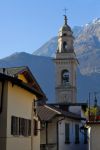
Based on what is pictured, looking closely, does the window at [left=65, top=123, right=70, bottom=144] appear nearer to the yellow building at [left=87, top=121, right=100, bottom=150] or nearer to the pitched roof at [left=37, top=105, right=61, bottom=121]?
the pitched roof at [left=37, top=105, right=61, bottom=121]

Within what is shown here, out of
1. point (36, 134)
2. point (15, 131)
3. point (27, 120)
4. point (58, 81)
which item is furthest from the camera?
point (58, 81)

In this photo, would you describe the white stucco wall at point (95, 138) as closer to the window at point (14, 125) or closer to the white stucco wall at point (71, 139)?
the window at point (14, 125)

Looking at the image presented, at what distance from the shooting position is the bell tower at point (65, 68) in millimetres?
95438

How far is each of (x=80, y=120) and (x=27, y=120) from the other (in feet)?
68.8

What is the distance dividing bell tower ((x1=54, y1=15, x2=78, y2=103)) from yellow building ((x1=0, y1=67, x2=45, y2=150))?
211ft

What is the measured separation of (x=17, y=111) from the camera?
964 inches

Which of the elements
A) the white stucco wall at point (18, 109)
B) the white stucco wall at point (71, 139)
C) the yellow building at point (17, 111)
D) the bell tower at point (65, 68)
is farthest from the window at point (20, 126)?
the bell tower at point (65, 68)

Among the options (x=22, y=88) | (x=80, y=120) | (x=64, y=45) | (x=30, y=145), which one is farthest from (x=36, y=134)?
(x=64, y=45)

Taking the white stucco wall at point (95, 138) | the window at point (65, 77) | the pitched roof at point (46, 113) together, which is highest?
the window at point (65, 77)

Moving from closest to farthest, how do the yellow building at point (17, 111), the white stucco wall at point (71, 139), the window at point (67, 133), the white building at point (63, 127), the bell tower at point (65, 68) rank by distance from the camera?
the yellow building at point (17, 111) → the white building at point (63, 127) → the white stucco wall at point (71, 139) → the window at point (67, 133) → the bell tower at point (65, 68)

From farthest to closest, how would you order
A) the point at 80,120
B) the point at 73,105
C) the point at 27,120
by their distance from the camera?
the point at 73,105 < the point at 80,120 < the point at 27,120

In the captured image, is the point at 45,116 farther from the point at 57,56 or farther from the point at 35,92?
the point at 57,56

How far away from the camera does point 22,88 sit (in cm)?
2539

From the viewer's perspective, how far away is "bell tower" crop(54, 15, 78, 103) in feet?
313
